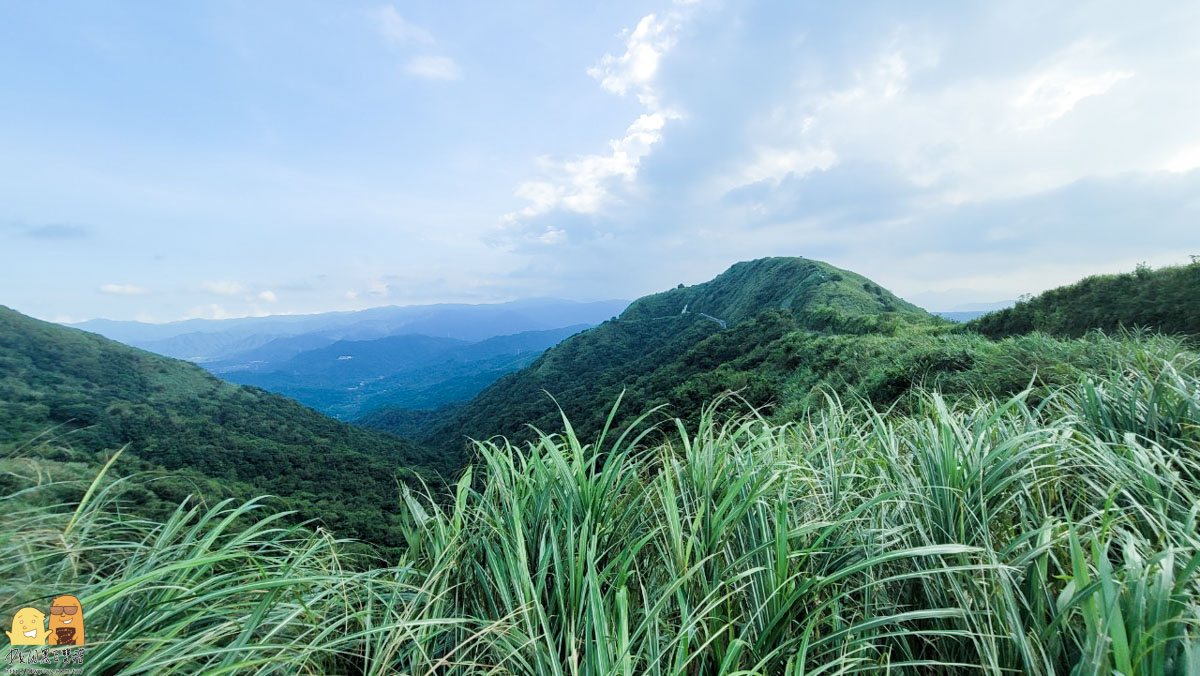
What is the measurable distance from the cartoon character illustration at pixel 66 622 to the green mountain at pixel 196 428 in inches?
637

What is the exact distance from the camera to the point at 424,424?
245 ft

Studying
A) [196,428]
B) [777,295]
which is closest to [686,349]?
[777,295]

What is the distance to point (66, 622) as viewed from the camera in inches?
47.4

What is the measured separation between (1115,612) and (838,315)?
2486cm

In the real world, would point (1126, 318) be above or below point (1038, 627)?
above

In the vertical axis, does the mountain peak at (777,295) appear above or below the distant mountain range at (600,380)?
above

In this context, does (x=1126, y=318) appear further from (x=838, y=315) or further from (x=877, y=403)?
(x=838, y=315)

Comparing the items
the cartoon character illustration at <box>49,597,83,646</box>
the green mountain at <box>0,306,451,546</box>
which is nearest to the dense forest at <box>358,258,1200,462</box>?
the cartoon character illustration at <box>49,597,83,646</box>

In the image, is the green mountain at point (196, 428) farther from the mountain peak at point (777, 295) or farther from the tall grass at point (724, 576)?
the mountain peak at point (777, 295)

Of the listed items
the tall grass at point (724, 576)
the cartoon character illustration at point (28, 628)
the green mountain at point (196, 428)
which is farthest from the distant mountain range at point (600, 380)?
the cartoon character illustration at point (28, 628)

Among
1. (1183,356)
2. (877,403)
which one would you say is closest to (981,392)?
(1183,356)

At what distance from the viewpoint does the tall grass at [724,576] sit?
44.3 inches

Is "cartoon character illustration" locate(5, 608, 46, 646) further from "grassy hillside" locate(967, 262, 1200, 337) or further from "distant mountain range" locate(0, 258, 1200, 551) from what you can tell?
"grassy hillside" locate(967, 262, 1200, 337)

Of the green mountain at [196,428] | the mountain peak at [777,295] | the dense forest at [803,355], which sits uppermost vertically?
the mountain peak at [777,295]
